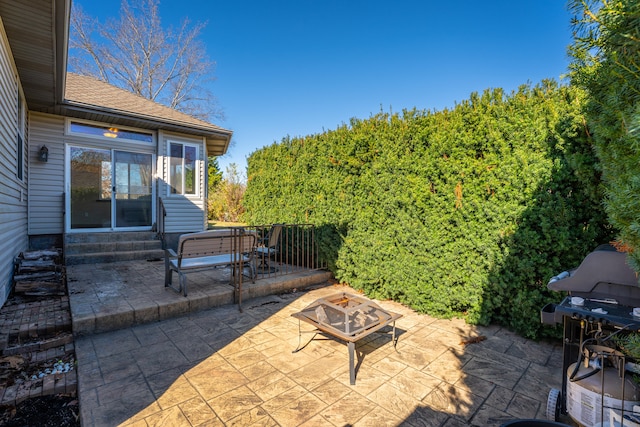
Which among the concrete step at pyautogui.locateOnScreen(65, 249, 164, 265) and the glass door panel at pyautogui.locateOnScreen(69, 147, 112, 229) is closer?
the concrete step at pyautogui.locateOnScreen(65, 249, 164, 265)

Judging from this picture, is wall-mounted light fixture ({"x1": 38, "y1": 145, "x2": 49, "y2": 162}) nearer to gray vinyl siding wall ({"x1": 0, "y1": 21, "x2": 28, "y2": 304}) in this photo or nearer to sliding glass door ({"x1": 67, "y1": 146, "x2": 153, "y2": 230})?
sliding glass door ({"x1": 67, "y1": 146, "x2": 153, "y2": 230})

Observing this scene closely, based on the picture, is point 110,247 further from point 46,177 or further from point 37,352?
point 37,352

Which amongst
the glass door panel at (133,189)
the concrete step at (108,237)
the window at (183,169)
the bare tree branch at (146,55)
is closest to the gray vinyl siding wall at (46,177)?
the concrete step at (108,237)

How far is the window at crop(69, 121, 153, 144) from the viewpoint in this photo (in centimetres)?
710

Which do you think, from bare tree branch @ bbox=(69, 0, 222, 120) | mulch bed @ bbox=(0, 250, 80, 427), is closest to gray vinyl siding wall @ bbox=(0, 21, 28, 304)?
mulch bed @ bbox=(0, 250, 80, 427)

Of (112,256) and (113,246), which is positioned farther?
(113,246)

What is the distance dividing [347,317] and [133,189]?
7346 mm

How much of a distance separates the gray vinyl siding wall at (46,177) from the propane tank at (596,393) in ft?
29.8

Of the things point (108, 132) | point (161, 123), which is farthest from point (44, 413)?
point (108, 132)

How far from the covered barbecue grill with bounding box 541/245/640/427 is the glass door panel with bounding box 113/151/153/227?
8.57 meters

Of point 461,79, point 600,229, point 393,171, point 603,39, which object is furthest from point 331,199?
point 461,79

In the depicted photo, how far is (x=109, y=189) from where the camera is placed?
7.48 m

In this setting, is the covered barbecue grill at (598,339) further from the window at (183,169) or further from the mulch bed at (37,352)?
the window at (183,169)

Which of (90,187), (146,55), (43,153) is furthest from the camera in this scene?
A: (146,55)
